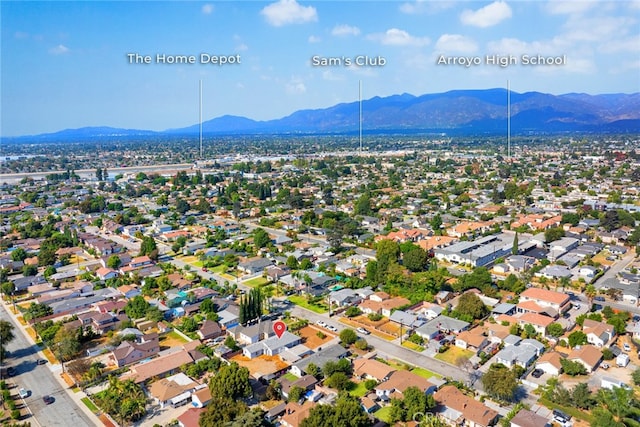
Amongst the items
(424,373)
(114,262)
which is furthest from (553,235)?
(114,262)

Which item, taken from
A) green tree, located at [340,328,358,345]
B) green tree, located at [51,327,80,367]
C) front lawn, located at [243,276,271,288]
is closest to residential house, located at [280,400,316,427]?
green tree, located at [340,328,358,345]

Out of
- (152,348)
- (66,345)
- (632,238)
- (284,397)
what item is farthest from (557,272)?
(66,345)

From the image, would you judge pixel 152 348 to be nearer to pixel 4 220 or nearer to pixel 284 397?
pixel 284 397

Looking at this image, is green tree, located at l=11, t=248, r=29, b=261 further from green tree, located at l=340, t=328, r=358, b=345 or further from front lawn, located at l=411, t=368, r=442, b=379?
front lawn, located at l=411, t=368, r=442, b=379

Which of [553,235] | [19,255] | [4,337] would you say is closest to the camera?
[4,337]

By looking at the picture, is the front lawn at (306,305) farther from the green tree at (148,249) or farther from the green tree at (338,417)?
the green tree at (148,249)

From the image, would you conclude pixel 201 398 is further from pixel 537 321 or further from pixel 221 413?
pixel 537 321
